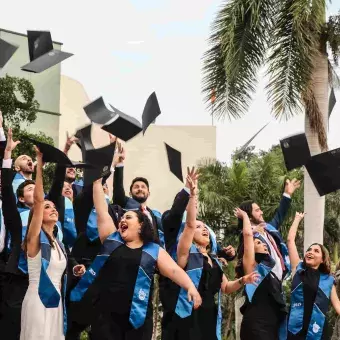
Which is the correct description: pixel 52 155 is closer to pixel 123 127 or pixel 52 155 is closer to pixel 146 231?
pixel 146 231

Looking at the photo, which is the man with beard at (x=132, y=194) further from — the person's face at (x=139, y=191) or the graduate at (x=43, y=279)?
the graduate at (x=43, y=279)

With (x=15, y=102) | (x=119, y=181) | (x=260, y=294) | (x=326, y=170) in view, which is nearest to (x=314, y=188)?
(x=326, y=170)

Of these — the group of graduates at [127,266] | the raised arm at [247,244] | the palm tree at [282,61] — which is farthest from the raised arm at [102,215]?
the palm tree at [282,61]

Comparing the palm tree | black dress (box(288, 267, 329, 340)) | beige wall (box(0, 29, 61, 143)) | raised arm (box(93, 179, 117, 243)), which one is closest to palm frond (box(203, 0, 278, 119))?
the palm tree

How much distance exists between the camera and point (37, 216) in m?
6.33

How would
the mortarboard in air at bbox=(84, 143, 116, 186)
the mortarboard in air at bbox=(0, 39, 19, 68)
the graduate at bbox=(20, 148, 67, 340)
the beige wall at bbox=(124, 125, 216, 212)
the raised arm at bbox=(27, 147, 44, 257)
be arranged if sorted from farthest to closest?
the beige wall at bbox=(124, 125, 216, 212) → the mortarboard in air at bbox=(0, 39, 19, 68) → the mortarboard in air at bbox=(84, 143, 116, 186) → the graduate at bbox=(20, 148, 67, 340) → the raised arm at bbox=(27, 147, 44, 257)

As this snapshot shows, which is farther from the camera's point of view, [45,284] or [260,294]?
[260,294]

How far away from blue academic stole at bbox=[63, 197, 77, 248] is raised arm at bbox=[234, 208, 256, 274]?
4.88ft

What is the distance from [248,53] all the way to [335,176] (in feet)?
17.1

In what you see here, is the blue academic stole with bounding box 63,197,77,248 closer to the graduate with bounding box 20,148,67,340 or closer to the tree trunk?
the graduate with bounding box 20,148,67,340

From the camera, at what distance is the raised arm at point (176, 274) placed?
635 cm

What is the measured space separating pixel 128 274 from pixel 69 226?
1.37 metres

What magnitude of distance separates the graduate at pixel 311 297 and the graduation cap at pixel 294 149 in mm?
935

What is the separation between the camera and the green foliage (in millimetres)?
19031
